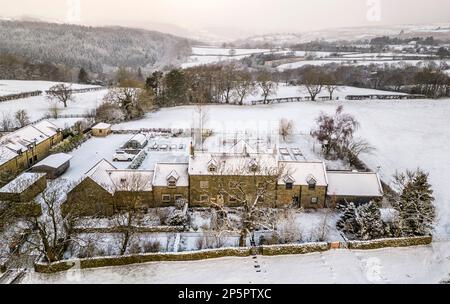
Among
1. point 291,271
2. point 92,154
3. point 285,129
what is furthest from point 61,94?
point 291,271

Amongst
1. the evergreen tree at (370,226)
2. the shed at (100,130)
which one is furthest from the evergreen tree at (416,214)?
the shed at (100,130)

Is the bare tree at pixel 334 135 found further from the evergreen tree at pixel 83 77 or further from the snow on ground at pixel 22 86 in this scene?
the evergreen tree at pixel 83 77

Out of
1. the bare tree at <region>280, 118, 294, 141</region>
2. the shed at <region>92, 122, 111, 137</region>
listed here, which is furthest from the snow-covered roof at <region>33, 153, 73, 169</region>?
the bare tree at <region>280, 118, 294, 141</region>

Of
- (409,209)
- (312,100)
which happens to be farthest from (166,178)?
(312,100)

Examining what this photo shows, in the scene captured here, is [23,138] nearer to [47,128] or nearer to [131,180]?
[47,128]
